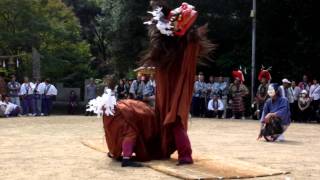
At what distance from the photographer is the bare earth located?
775cm

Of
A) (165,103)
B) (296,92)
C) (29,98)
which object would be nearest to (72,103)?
(29,98)

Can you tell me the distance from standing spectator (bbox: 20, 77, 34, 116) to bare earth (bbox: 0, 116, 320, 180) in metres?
6.27

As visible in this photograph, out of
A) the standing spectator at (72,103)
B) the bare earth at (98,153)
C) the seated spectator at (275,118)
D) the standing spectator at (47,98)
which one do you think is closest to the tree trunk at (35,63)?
the standing spectator at (72,103)

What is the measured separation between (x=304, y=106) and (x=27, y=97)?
972 cm

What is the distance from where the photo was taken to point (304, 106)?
19.3m

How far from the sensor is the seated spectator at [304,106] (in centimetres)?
1922

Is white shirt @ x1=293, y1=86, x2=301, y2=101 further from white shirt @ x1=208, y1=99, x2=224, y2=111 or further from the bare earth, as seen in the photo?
the bare earth

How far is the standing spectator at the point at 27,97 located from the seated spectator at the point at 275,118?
11.5 meters

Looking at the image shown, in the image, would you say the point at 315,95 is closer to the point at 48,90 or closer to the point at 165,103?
the point at 48,90

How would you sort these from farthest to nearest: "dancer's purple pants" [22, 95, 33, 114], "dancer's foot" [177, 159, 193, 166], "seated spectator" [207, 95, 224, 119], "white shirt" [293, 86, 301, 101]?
1. "dancer's purple pants" [22, 95, 33, 114]
2. "seated spectator" [207, 95, 224, 119]
3. "white shirt" [293, 86, 301, 101]
4. "dancer's foot" [177, 159, 193, 166]

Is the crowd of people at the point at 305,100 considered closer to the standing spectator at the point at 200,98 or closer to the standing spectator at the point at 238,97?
the standing spectator at the point at 238,97

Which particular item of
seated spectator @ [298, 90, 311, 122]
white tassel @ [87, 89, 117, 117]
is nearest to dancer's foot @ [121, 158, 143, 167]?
white tassel @ [87, 89, 117, 117]

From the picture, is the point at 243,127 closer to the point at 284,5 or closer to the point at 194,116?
the point at 194,116

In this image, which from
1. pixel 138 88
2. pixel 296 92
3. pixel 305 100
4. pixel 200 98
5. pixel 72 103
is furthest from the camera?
pixel 72 103
